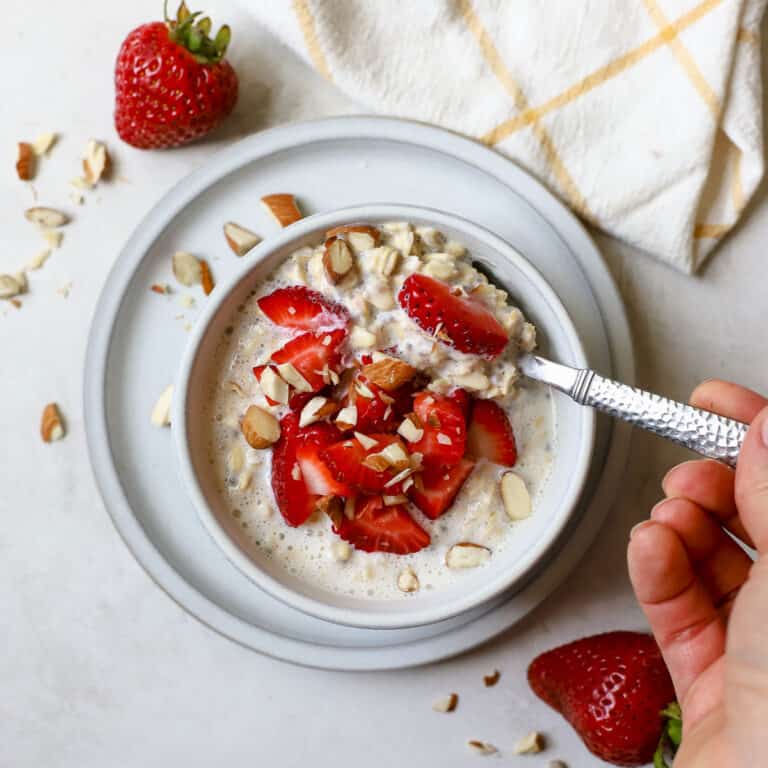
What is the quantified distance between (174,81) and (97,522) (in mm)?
615

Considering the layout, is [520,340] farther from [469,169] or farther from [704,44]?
[704,44]

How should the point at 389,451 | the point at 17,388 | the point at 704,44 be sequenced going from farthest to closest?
the point at 17,388 → the point at 704,44 → the point at 389,451

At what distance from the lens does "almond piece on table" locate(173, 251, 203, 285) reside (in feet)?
4.31

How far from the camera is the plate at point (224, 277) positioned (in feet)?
4.21

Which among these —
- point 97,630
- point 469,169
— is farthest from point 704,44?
point 97,630

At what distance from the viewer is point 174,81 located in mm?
1275

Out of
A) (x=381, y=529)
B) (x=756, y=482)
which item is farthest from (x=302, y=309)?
(x=756, y=482)

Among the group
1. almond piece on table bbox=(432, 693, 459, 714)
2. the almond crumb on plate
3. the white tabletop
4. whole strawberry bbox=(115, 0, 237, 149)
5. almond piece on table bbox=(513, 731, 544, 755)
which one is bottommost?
almond piece on table bbox=(513, 731, 544, 755)

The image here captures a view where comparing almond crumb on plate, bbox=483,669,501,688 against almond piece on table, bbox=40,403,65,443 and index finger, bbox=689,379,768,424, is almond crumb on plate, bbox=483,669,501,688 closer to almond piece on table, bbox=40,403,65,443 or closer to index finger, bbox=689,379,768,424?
index finger, bbox=689,379,768,424

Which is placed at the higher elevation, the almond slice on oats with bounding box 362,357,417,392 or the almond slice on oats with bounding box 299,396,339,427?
the almond slice on oats with bounding box 362,357,417,392

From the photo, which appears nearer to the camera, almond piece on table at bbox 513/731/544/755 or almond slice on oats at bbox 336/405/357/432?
almond slice on oats at bbox 336/405/357/432

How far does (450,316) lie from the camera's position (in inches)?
42.8

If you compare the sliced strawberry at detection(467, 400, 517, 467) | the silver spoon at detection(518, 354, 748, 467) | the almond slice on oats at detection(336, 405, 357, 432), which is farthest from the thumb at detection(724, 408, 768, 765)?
the almond slice on oats at detection(336, 405, 357, 432)

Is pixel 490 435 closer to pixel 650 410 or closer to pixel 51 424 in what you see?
pixel 650 410
